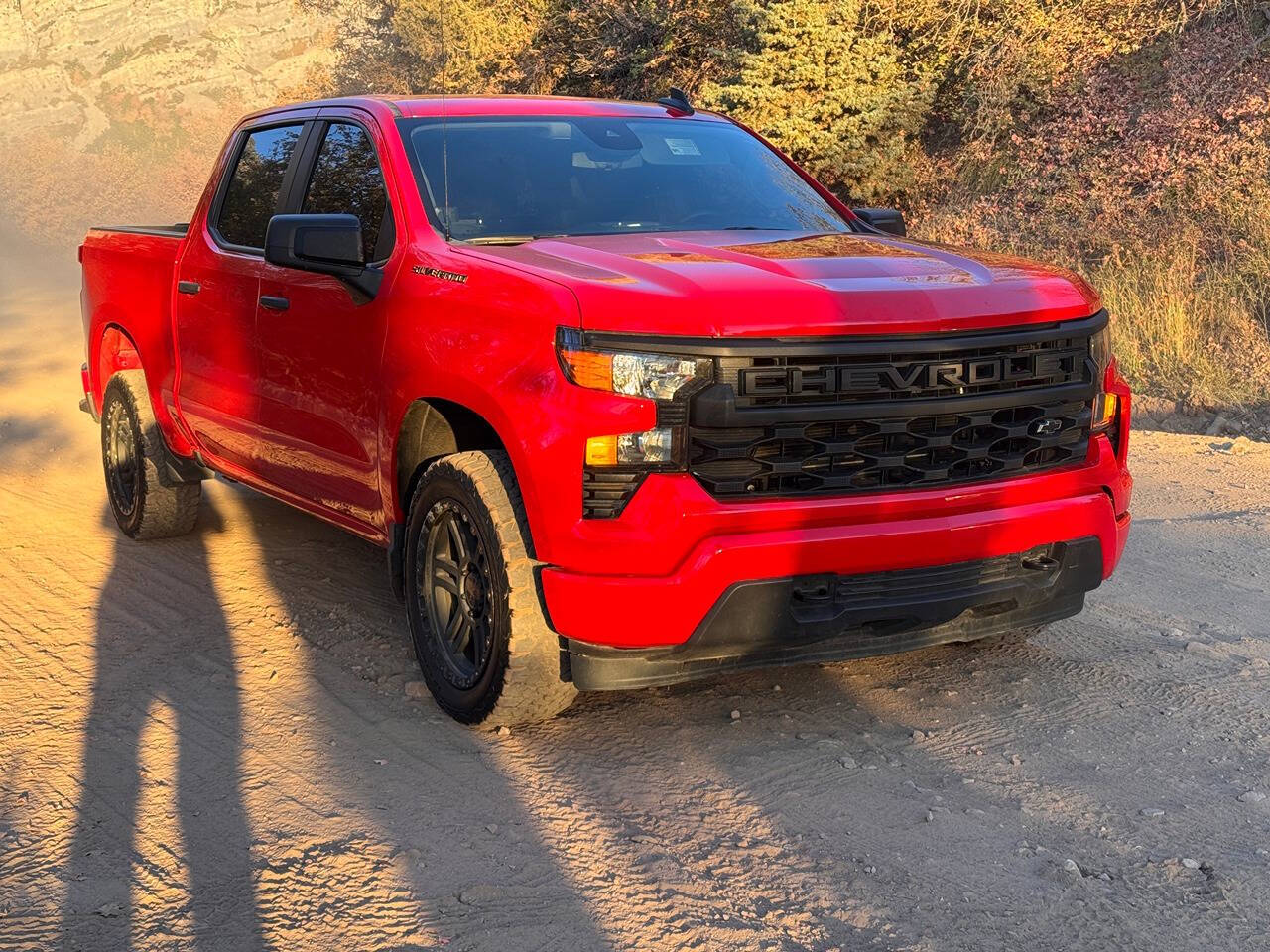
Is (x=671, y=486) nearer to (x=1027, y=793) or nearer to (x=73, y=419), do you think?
(x=1027, y=793)

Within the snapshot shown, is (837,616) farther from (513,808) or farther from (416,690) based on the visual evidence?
(416,690)

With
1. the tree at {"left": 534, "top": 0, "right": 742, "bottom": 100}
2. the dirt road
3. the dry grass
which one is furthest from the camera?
the tree at {"left": 534, "top": 0, "right": 742, "bottom": 100}

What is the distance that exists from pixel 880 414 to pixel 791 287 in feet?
1.37

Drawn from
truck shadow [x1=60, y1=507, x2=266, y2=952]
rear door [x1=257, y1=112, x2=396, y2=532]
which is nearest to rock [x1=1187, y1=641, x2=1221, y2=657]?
rear door [x1=257, y1=112, x2=396, y2=532]

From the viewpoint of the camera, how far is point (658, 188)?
5.23m

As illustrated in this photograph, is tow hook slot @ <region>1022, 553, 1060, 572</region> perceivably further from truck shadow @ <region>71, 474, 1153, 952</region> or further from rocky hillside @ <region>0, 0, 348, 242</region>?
rocky hillside @ <region>0, 0, 348, 242</region>

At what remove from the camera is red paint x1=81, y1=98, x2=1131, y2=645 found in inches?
147

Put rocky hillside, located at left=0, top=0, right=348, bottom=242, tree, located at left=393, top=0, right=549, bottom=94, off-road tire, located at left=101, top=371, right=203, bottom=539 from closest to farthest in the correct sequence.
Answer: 1. off-road tire, located at left=101, top=371, right=203, bottom=539
2. tree, located at left=393, top=0, right=549, bottom=94
3. rocky hillside, located at left=0, top=0, right=348, bottom=242

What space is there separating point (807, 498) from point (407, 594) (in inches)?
58.2

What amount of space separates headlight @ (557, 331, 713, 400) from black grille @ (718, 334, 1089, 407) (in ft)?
0.27

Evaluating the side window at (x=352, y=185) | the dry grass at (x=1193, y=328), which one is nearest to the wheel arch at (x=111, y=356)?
the side window at (x=352, y=185)

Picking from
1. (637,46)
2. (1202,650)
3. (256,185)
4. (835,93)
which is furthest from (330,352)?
(637,46)

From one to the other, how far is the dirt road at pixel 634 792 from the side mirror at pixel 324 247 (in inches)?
54.1

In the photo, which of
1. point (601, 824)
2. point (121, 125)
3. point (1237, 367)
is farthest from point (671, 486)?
point (121, 125)
